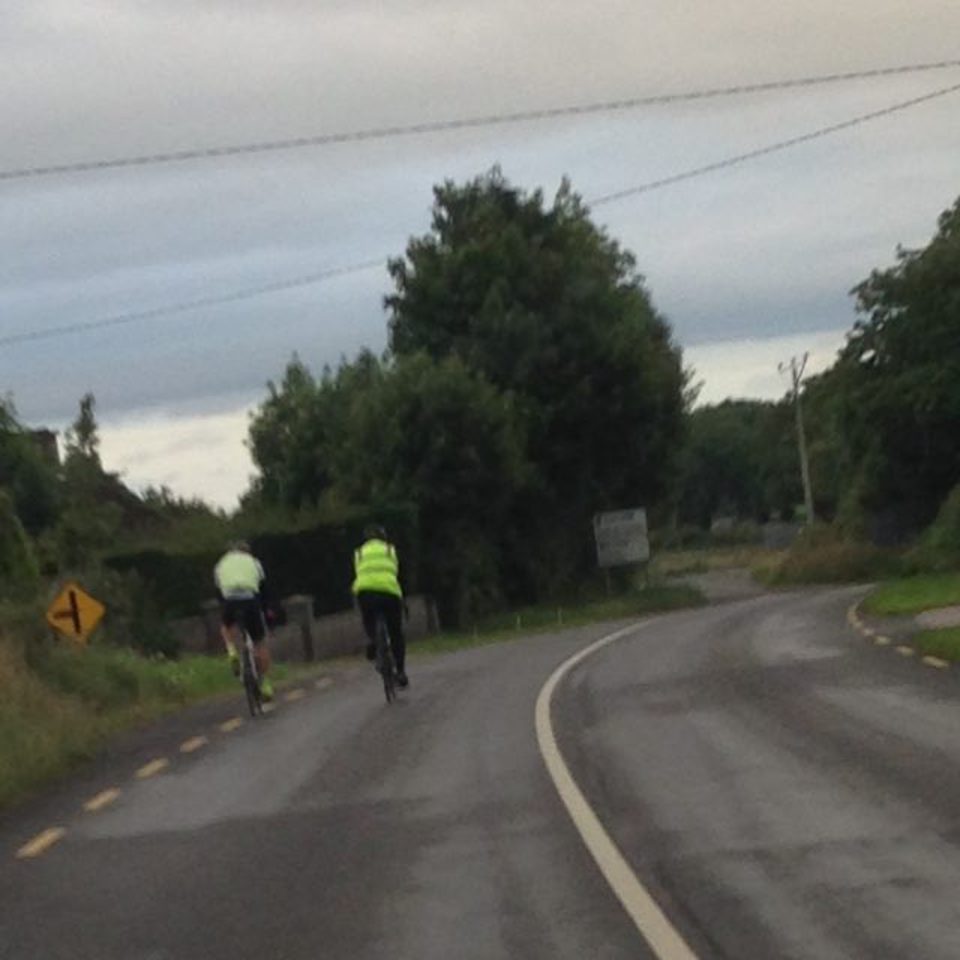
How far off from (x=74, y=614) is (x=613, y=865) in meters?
16.9

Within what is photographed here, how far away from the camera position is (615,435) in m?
64.1

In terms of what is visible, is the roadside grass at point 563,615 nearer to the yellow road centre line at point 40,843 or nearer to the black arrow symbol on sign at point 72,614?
the black arrow symbol on sign at point 72,614

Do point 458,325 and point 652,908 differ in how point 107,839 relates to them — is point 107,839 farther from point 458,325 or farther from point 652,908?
point 458,325

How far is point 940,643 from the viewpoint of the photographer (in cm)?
2561

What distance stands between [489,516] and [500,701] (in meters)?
36.1

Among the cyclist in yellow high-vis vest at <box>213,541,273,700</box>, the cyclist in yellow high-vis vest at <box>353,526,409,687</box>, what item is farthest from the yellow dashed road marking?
the cyclist in yellow high-vis vest at <box>353,526,409,687</box>

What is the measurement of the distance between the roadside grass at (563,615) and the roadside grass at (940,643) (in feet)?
55.8

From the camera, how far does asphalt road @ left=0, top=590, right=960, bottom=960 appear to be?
10.1m

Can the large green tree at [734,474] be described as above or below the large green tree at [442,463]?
above

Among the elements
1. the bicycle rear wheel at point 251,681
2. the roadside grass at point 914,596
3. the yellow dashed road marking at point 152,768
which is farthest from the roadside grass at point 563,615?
the yellow dashed road marking at point 152,768

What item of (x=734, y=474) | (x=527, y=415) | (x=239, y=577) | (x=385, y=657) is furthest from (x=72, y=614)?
(x=734, y=474)

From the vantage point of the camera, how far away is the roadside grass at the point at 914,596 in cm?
3644

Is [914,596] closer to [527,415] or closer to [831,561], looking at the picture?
[527,415]

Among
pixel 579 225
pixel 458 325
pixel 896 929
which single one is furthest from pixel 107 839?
pixel 579 225
